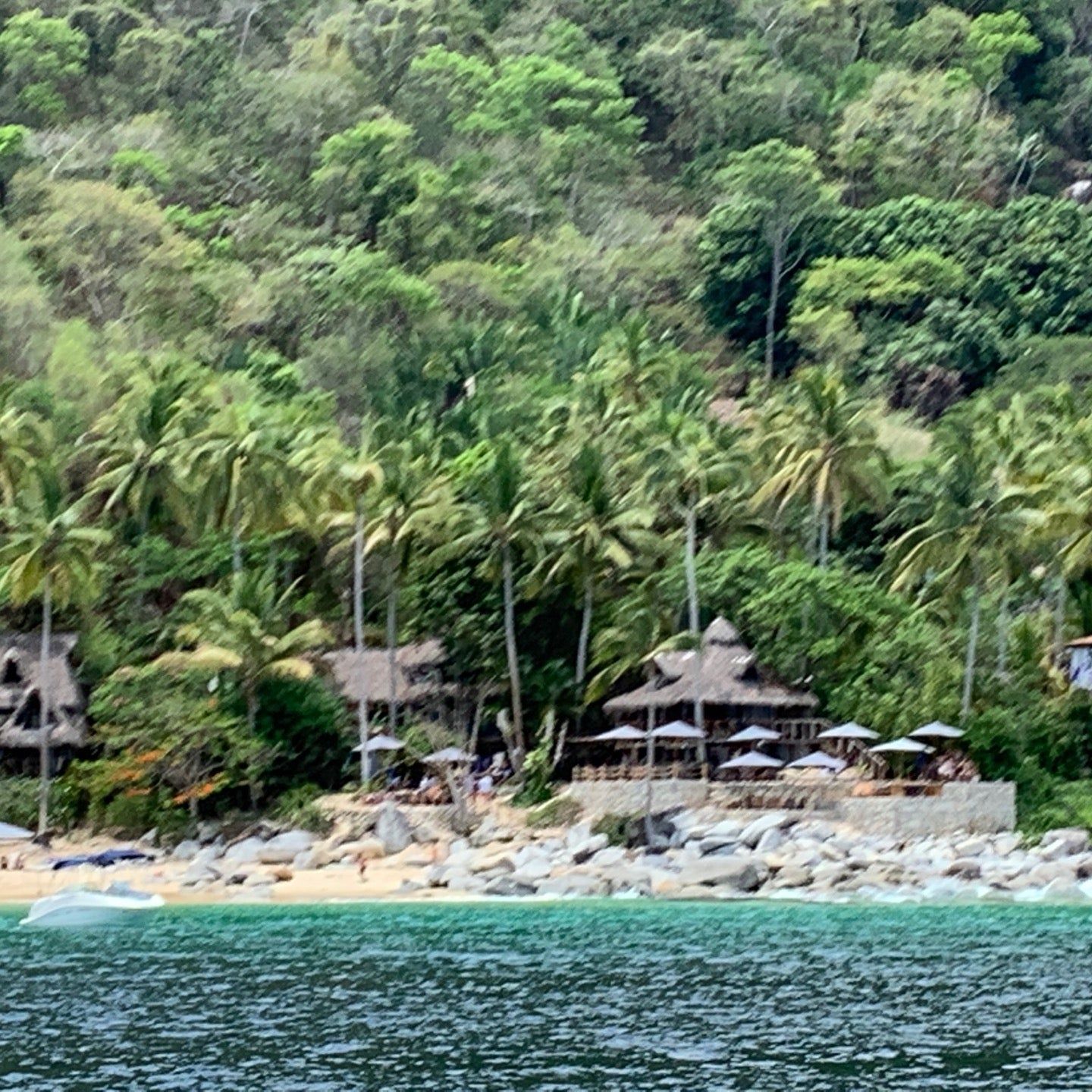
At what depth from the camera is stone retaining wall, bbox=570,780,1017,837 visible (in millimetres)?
49125

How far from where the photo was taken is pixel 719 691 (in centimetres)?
5397

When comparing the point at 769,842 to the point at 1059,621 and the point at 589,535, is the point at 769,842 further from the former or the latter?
the point at 1059,621

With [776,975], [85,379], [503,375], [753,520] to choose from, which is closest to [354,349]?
[503,375]

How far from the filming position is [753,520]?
202 feet

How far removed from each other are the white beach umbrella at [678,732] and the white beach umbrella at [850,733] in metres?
2.75

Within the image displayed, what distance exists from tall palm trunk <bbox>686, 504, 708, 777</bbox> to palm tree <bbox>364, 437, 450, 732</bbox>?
5.91m

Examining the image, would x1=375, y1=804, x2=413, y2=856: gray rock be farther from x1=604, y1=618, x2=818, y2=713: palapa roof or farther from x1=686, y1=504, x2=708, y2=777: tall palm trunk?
x1=686, y1=504, x2=708, y2=777: tall palm trunk

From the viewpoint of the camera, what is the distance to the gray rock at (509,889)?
149ft

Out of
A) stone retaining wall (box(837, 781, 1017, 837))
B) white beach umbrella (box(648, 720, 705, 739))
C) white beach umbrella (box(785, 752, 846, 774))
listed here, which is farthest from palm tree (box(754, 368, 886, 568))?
stone retaining wall (box(837, 781, 1017, 837))

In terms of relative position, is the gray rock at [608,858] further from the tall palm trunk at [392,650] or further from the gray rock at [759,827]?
the tall palm trunk at [392,650]

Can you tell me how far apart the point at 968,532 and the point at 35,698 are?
21702 millimetres

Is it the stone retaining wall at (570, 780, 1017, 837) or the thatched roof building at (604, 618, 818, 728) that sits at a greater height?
the thatched roof building at (604, 618, 818, 728)

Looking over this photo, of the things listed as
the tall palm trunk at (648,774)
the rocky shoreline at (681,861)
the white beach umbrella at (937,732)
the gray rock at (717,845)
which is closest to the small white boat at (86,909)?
the rocky shoreline at (681,861)

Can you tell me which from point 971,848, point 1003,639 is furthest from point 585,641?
point 971,848
